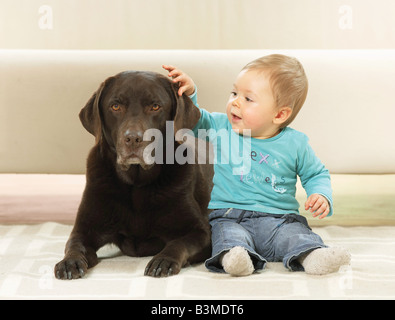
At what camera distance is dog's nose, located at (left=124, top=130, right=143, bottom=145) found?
161cm

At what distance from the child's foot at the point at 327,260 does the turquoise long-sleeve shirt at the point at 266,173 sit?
0.31 m

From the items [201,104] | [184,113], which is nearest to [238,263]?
[184,113]

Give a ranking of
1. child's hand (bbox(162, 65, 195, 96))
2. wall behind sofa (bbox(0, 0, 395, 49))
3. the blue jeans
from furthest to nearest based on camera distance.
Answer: wall behind sofa (bbox(0, 0, 395, 49)) < child's hand (bbox(162, 65, 195, 96)) < the blue jeans

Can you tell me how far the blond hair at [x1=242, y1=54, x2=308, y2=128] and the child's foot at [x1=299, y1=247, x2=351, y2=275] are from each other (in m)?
0.56

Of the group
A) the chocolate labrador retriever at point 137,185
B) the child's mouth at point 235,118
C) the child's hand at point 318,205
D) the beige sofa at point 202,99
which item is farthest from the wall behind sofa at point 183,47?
the child's hand at point 318,205

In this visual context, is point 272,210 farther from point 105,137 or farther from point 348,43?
point 348,43

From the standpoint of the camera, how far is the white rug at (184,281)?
4.41 ft

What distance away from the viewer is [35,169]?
2686 millimetres

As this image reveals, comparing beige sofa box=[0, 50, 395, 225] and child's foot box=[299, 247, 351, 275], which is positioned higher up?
beige sofa box=[0, 50, 395, 225]

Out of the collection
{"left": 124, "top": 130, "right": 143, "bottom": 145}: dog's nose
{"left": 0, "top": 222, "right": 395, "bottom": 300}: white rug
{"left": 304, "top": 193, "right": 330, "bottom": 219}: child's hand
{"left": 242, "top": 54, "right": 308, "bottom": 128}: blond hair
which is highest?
{"left": 242, "top": 54, "right": 308, "bottom": 128}: blond hair

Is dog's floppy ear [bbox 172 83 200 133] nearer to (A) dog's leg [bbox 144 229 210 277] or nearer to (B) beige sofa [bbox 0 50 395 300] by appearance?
(A) dog's leg [bbox 144 229 210 277]

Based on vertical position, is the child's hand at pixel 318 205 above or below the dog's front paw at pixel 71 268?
above

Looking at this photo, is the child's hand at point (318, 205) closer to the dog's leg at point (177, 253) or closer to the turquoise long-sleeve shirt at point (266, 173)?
the turquoise long-sleeve shirt at point (266, 173)

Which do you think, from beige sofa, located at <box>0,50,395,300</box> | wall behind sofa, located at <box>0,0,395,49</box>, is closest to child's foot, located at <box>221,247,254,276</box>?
beige sofa, located at <box>0,50,395,300</box>
